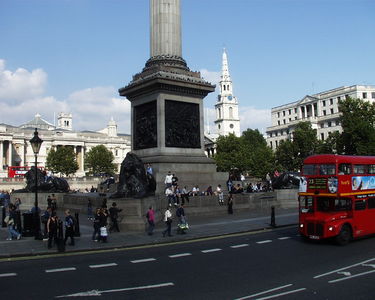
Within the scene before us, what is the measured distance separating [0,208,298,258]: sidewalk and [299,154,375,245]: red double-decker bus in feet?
15.2

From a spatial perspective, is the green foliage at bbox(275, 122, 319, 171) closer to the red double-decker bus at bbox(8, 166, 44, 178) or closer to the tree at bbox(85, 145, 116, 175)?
the tree at bbox(85, 145, 116, 175)

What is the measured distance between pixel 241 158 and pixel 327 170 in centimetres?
8481

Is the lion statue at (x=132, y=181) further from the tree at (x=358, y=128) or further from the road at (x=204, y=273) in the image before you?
the tree at (x=358, y=128)

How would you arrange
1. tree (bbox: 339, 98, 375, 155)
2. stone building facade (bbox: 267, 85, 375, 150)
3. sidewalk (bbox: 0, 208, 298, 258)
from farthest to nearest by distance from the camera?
stone building facade (bbox: 267, 85, 375, 150) → tree (bbox: 339, 98, 375, 155) → sidewalk (bbox: 0, 208, 298, 258)

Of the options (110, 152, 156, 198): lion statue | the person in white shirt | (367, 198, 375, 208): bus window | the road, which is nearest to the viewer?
the road

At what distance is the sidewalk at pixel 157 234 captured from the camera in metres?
17.7

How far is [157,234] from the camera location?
2145 cm

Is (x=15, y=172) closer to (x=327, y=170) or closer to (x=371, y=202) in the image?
(x=327, y=170)

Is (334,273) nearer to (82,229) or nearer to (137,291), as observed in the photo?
(137,291)

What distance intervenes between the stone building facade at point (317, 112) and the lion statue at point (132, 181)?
91953mm

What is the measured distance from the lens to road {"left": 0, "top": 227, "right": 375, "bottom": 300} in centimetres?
1078

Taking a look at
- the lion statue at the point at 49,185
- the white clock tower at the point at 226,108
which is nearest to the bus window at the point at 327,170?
the lion statue at the point at 49,185

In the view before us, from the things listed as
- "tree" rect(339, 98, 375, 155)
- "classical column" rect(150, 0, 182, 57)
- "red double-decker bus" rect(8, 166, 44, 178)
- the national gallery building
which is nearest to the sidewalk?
"classical column" rect(150, 0, 182, 57)

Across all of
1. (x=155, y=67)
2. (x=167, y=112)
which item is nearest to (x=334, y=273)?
(x=167, y=112)
